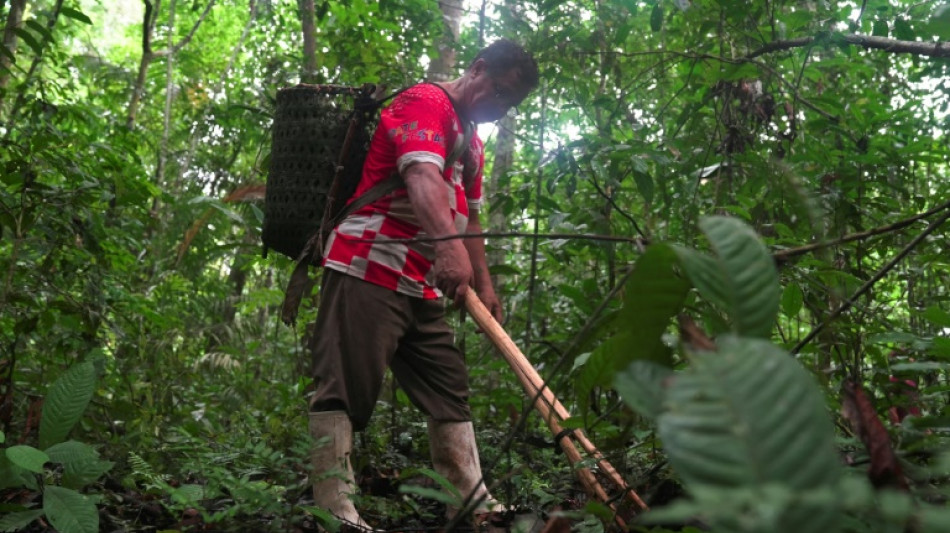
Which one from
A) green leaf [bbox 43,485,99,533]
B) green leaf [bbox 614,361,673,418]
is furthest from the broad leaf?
green leaf [bbox 614,361,673,418]

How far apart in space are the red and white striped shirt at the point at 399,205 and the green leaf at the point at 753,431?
7.56ft

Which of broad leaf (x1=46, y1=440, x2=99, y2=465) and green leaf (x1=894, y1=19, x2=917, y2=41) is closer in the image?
broad leaf (x1=46, y1=440, x2=99, y2=465)

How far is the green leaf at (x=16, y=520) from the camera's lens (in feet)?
6.59

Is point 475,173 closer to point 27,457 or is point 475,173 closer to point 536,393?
point 536,393

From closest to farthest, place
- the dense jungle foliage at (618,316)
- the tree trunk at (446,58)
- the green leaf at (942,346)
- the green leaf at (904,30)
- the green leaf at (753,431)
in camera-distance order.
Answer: the green leaf at (753,431) < the dense jungle foliage at (618,316) < the green leaf at (942,346) < the green leaf at (904,30) < the tree trunk at (446,58)

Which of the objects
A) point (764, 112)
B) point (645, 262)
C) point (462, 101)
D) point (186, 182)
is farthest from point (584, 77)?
point (186, 182)

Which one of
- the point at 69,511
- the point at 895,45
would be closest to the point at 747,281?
the point at 69,511

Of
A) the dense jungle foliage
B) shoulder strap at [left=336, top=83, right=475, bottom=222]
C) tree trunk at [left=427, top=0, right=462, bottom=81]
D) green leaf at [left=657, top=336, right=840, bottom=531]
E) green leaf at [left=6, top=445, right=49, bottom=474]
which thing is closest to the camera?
green leaf at [left=657, top=336, right=840, bottom=531]

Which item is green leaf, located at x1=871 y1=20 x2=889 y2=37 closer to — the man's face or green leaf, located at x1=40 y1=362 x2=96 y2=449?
the man's face

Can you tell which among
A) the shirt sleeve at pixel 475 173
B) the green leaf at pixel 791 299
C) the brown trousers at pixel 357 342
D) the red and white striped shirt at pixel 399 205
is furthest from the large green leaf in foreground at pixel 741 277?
the shirt sleeve at pixel 475 173

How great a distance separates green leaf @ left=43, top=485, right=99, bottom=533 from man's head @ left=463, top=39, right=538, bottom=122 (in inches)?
76.8

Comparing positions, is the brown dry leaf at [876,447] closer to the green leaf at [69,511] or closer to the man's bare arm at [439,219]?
the green leaf at [69,511]

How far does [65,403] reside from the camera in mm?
2283

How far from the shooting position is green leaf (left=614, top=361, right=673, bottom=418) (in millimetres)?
885
